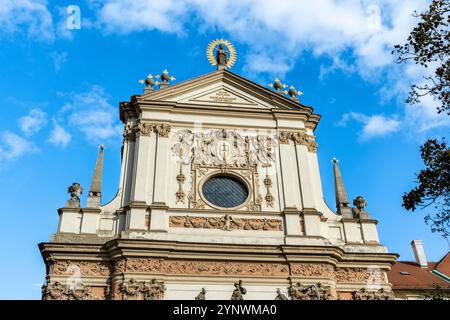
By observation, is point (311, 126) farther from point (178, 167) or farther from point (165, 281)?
point (165, 281)

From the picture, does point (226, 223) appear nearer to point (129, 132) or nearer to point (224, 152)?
point (224, 152)

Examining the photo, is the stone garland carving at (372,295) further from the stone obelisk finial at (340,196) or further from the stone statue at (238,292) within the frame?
the stone statue at (238,292)

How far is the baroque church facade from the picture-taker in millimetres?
14586

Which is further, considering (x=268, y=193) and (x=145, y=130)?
(x=145, y=130)

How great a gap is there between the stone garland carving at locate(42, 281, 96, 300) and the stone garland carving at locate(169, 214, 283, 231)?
3310mm

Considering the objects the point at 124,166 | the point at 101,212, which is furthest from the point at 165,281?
the point at 124,166

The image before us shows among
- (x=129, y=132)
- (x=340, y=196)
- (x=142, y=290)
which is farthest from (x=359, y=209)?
(x=129, y=132)

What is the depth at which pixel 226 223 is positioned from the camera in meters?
15.8

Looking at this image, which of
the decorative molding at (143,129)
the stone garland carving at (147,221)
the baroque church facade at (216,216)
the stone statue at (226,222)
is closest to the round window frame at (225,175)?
the baroque church facade at (216,216)

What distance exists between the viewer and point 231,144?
17.8 m

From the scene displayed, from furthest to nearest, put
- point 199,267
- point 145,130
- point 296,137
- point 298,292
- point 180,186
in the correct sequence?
point 296,137
point 145,130
point 180,186
point 199,267
point 298,292

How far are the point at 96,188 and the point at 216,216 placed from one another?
4.33 meters

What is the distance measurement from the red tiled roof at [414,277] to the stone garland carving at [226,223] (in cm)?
732

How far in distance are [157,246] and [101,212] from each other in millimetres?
2597
